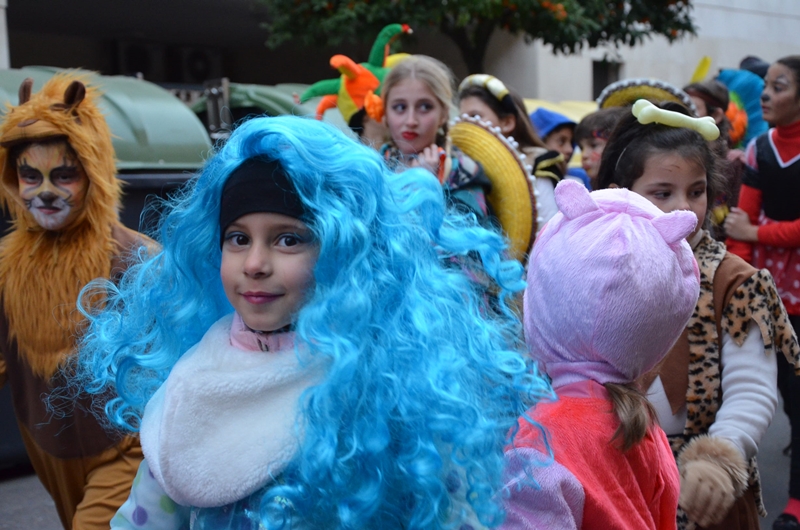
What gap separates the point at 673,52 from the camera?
1914cm

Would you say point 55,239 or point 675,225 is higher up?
point 675,225

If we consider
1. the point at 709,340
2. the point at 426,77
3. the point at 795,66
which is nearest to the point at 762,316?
the point at 709,340

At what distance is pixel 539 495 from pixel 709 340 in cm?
105

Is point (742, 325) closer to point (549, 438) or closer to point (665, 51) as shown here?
point (549, 438)

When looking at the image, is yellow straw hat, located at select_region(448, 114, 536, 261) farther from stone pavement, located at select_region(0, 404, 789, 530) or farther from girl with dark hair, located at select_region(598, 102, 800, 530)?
stone pavement, located at select_region(0, 404, 789, 530)

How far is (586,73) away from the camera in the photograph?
17.0 metres

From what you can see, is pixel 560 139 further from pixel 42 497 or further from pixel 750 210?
pixel 42 497

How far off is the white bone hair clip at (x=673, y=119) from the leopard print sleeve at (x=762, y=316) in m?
0.42

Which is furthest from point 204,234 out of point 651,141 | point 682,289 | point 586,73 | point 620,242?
point 586,73

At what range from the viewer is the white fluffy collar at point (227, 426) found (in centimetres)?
140

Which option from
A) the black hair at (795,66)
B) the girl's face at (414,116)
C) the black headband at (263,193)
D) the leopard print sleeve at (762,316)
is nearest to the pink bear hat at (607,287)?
the black headband at (263,193)

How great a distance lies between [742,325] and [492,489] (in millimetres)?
1142

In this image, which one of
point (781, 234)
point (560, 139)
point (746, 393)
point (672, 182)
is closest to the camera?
point (746, 393)

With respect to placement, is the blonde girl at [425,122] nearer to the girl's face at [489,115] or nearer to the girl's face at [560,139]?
the girl's face at [489,115]
